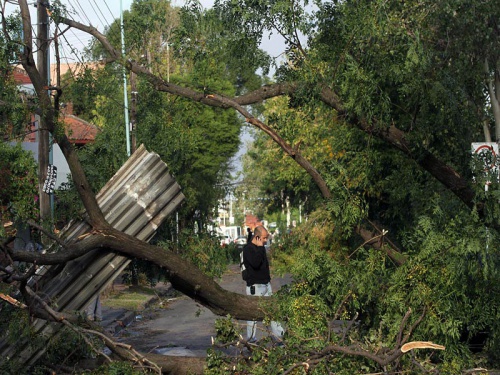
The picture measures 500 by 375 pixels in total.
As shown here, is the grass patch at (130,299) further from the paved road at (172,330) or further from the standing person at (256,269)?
the standing person at (256,269)

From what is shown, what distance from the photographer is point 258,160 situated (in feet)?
198

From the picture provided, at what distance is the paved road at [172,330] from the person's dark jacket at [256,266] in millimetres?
904

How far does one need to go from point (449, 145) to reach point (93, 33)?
4.24 meters

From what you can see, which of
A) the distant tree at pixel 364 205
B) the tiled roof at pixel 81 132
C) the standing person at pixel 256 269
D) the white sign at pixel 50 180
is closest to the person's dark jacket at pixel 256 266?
the standing person at pixel 256 269

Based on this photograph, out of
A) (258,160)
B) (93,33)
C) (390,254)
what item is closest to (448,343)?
(390,254)

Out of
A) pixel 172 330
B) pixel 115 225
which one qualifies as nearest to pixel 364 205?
pixel 115 225

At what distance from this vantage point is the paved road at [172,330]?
1238 cm

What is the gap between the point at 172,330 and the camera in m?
15.0

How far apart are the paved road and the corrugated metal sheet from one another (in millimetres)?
1387

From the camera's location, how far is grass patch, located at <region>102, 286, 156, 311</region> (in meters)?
19.5

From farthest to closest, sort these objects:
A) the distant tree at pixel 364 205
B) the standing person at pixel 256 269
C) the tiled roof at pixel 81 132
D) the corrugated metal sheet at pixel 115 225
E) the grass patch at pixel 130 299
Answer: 1. the grass patch at pixel 130 299
2. the standing person at pixel 256 269
3. the tiled roof at pixel 81 132
4. the corrugated metal sheet at pixel 115 225
5. the distant tree at pixel 364 205

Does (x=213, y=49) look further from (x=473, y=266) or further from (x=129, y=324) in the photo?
(x=129, y=324)

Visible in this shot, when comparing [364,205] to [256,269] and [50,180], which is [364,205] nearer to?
[256,269]

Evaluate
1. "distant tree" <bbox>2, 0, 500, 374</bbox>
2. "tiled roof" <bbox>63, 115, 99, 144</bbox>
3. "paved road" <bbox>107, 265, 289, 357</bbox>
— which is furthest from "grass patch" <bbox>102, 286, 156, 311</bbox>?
"distant tree" <bbox>2, 0, 500, 374</bbox>
